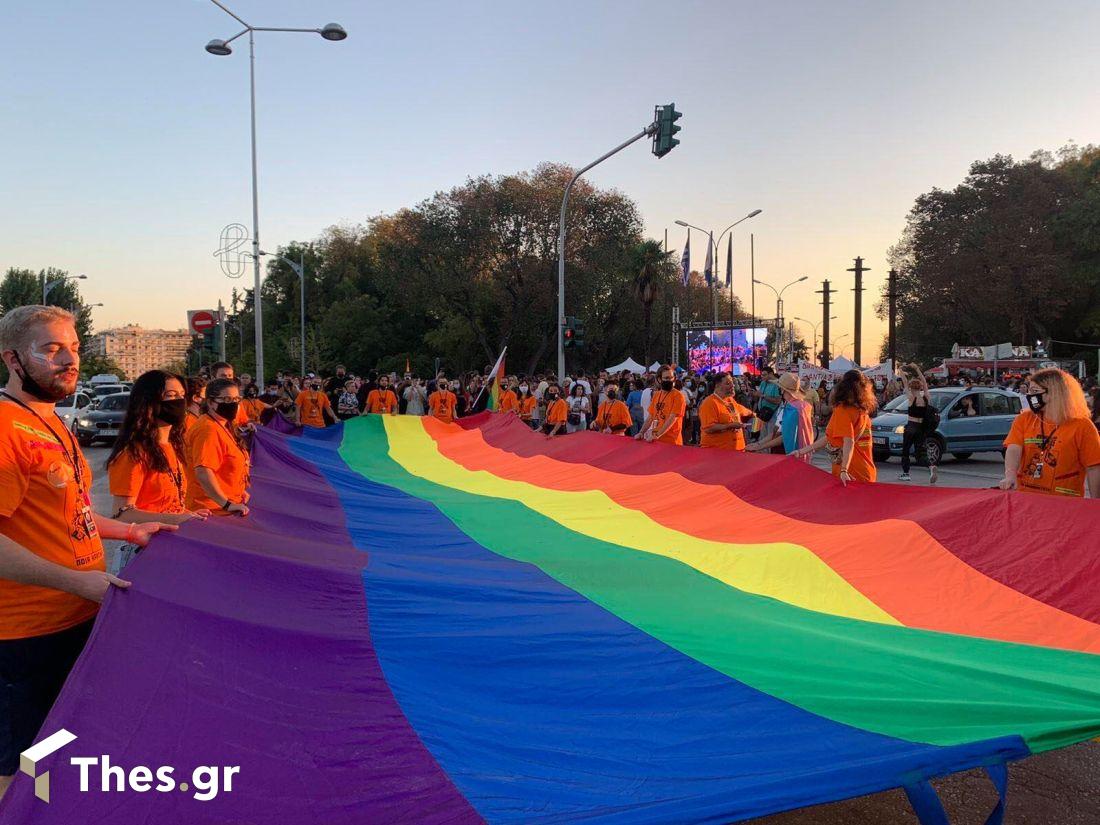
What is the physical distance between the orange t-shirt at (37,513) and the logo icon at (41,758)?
1.63ft

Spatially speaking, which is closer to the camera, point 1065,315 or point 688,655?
point 688,655

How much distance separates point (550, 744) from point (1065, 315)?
62053mm

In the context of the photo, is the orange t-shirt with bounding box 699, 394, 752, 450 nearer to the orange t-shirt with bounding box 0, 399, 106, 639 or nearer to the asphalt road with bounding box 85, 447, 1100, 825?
the asphalt road with bounding box 85, 447, 1100, 825

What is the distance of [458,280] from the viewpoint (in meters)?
44.7

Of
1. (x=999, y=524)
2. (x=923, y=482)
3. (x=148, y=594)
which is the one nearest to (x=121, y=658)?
(x=148, y=594)

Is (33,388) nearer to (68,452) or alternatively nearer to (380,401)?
(68,452)

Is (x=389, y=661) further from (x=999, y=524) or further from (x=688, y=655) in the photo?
(x=999, y=524)

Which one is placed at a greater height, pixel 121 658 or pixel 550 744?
pixel 121 658

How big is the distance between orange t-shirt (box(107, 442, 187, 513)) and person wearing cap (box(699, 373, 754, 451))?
649 centimetres

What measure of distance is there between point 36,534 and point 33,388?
19.2 inches

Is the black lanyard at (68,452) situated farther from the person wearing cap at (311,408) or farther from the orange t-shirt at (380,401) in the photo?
the orange t-shirt at (380,401)

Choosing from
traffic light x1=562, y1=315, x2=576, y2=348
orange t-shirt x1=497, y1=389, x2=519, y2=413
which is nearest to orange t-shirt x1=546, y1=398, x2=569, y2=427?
orange t-shirt x1=497, y1=389, x2=519, y2=413

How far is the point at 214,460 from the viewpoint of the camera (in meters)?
5.55

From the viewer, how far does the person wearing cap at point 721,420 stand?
32.8ft
